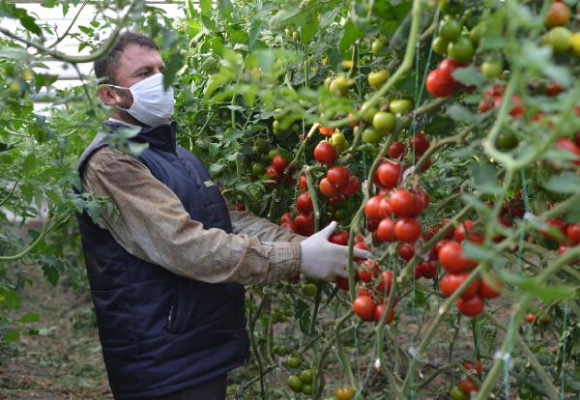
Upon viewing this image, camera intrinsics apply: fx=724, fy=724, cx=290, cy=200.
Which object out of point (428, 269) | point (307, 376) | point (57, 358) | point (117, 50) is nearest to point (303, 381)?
point (307, 376)

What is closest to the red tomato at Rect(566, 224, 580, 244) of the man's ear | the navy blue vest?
the navy blue vest

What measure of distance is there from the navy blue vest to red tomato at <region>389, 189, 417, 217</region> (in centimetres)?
84

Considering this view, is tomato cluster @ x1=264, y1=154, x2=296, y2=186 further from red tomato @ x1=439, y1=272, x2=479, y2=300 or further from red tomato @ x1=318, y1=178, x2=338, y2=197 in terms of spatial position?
red tomato @ x1=439, y1=272, x2=479, y2=300

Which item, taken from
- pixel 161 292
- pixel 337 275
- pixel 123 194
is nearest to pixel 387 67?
pixel 337 275

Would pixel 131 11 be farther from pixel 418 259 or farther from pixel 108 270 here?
pixel 108 270

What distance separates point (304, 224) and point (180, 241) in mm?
296

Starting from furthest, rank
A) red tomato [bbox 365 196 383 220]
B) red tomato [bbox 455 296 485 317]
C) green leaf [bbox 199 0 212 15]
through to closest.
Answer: green leaf [bbox 199 0 212 15]
red tomato [bbox 365 196 383 220]
red tomato [bbox 455 296 485 317]

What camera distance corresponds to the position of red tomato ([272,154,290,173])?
178cm

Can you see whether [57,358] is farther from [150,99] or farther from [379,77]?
[379,77]

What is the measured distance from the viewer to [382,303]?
124 cm

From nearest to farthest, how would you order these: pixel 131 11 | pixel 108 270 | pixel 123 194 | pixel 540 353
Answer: pixel 131 11, pixel 123 194, pixel 108 270, pixel 540 353

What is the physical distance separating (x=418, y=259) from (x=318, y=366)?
0.84 m

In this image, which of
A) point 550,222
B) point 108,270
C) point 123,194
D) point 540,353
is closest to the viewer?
point 550,222

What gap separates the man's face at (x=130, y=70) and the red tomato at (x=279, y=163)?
0.40 metres
